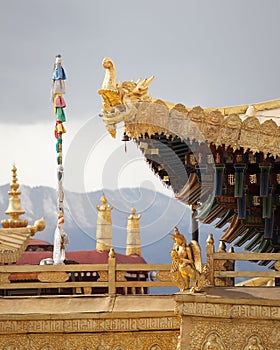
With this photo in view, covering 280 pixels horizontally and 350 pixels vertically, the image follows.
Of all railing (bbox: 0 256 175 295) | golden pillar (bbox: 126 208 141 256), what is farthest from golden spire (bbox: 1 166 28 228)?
railing (bbox: 0 256 175 295)

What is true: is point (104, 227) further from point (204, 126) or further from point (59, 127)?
point (204, 126)

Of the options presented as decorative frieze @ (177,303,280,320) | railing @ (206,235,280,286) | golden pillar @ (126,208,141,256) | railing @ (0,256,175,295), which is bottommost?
decorative frieze @ (177,303,280,320)

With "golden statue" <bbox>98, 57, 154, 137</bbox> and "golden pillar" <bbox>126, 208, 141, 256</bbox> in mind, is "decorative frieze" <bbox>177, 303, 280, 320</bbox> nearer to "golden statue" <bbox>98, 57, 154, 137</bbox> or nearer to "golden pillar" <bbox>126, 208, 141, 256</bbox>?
"golden statue" <bbox>98, 57, 154, 137</bbox>

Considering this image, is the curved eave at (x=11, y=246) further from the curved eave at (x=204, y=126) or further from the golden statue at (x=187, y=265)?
the curved eave at (x=204, y=126)

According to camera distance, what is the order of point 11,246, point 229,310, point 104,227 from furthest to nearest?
point 104,227, point 11,246, point 229,310

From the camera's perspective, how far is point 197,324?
10.6 metres

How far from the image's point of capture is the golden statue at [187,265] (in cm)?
1070

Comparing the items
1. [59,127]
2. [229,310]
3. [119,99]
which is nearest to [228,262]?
[229,310]

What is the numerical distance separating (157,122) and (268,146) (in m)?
1.26

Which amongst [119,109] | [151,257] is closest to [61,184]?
[119,109]

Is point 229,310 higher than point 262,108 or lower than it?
lower

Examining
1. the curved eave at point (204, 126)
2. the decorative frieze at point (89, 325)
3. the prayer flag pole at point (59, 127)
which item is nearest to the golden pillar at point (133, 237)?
the prayer flag pole at point (59, 127)

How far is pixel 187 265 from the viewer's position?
35.3 ft

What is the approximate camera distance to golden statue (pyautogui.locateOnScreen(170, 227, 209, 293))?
1070cm
